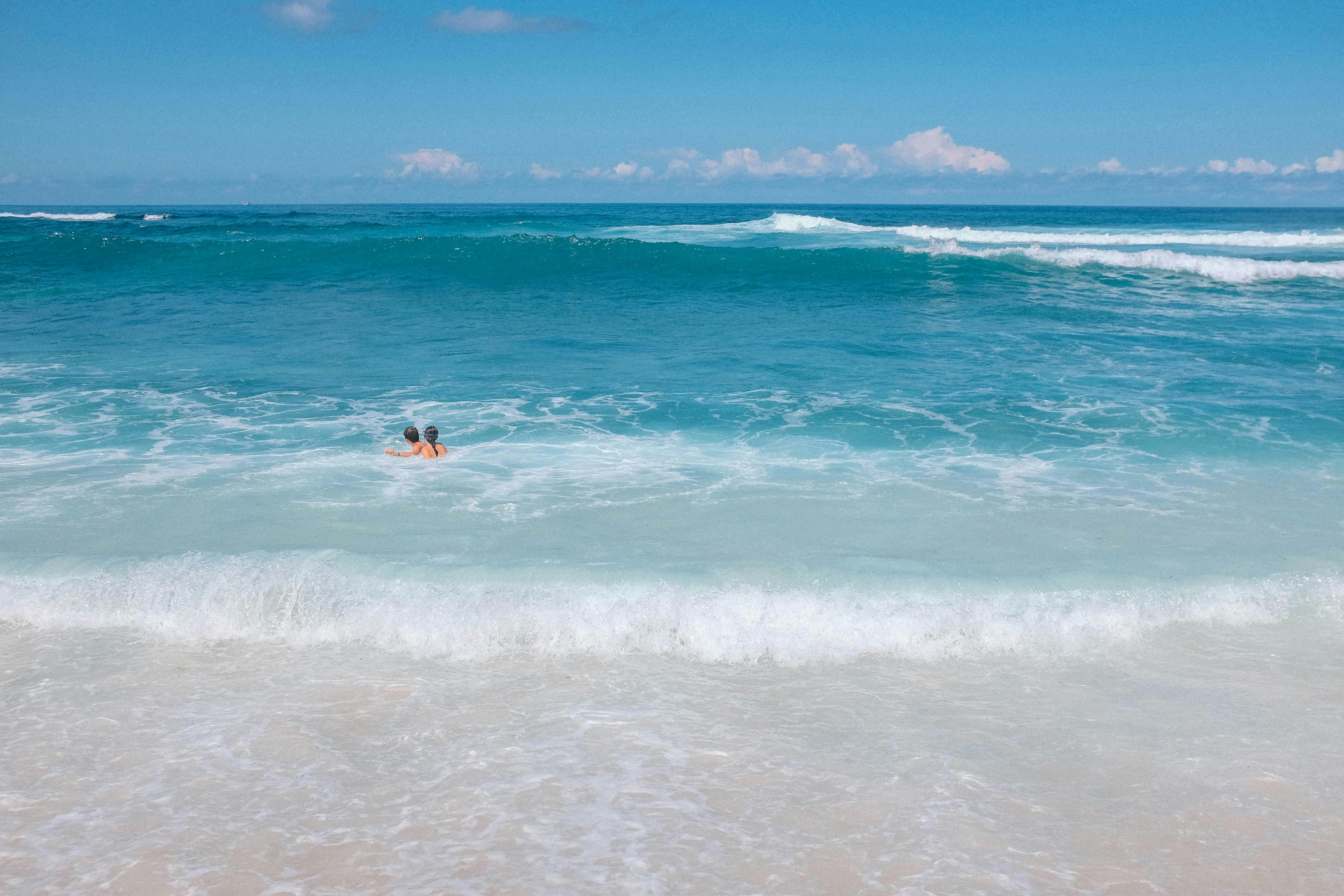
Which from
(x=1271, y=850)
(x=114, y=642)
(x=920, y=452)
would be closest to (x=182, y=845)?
(x=114, y=642)

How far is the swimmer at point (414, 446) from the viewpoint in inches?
356

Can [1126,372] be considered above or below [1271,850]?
above

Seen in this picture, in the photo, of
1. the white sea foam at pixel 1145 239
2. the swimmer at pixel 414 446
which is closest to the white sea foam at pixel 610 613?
the swimmer at pixel 414 446

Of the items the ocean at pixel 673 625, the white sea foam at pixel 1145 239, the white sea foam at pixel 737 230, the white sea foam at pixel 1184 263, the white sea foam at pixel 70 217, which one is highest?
the white sea foam at pixel 70 217

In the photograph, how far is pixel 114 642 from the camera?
5516mm

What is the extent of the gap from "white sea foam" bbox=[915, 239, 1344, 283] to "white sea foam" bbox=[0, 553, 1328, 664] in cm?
2201

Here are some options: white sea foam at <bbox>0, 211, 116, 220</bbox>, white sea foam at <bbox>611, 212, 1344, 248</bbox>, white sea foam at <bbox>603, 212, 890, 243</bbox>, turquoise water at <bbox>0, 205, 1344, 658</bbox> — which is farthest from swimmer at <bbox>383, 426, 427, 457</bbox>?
white sea foam at <bbox>0, 211, 116, 220</bbox>

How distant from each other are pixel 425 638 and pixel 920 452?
617cm

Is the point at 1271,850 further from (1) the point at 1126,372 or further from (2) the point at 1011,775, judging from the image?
(1) the point at 1126,372

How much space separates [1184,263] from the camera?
25.4 metres

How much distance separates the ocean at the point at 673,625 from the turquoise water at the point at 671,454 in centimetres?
6

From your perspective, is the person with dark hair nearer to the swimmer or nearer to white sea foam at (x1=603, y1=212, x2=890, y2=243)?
the swimmer

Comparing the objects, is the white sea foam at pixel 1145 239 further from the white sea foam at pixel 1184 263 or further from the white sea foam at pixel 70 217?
the white sea foam at pixel 70 217

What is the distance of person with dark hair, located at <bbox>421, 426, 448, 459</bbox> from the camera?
29.7 feet
